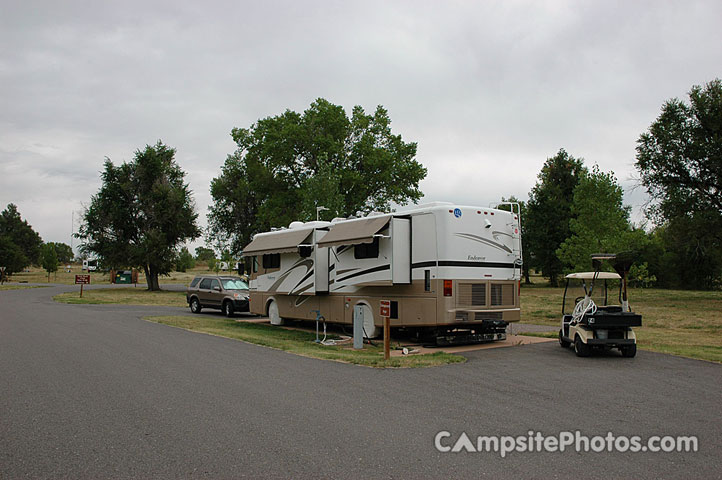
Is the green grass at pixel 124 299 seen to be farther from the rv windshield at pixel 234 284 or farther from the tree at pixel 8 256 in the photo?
the tree at pixel 8 256

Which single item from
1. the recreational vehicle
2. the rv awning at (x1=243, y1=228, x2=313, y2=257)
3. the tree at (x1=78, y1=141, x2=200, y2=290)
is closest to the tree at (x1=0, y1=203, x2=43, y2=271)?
the tree at (x1=78, y1=141, x2=200, y2=290)

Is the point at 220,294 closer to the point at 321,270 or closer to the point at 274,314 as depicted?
the point at 274,314

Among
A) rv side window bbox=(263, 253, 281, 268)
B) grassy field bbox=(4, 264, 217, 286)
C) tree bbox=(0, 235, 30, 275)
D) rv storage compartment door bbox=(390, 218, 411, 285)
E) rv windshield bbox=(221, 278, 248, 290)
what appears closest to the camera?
rv storage compartment door bbox=(390, 218, 411, 285)

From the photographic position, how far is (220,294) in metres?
23.1

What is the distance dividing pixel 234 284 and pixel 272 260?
20.4 feet

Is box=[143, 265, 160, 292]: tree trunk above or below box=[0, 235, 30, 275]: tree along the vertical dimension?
below

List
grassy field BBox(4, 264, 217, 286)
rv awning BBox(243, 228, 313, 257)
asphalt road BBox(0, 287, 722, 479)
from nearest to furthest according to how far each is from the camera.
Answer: asphalt road BBox(0, 287, 722, 479) → rv awning BBox(243, 228, 313, 257) → grassy field BBox(4, 264, 217, 286)

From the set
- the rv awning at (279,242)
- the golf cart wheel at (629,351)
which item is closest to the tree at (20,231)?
the rv awning at (279,242)

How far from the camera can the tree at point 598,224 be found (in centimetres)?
2630

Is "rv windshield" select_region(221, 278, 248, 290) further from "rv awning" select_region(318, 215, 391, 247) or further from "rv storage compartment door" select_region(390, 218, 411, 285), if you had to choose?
"rv storage compartment door" select_region(390, 218, 411, 285)

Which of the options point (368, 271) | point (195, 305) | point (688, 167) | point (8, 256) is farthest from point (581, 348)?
point (8, 256)

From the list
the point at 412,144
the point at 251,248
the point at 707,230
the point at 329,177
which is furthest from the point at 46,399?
the point at 412,144

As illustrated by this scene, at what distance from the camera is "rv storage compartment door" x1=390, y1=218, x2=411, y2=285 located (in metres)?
12.7

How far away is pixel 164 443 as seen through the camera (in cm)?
527
